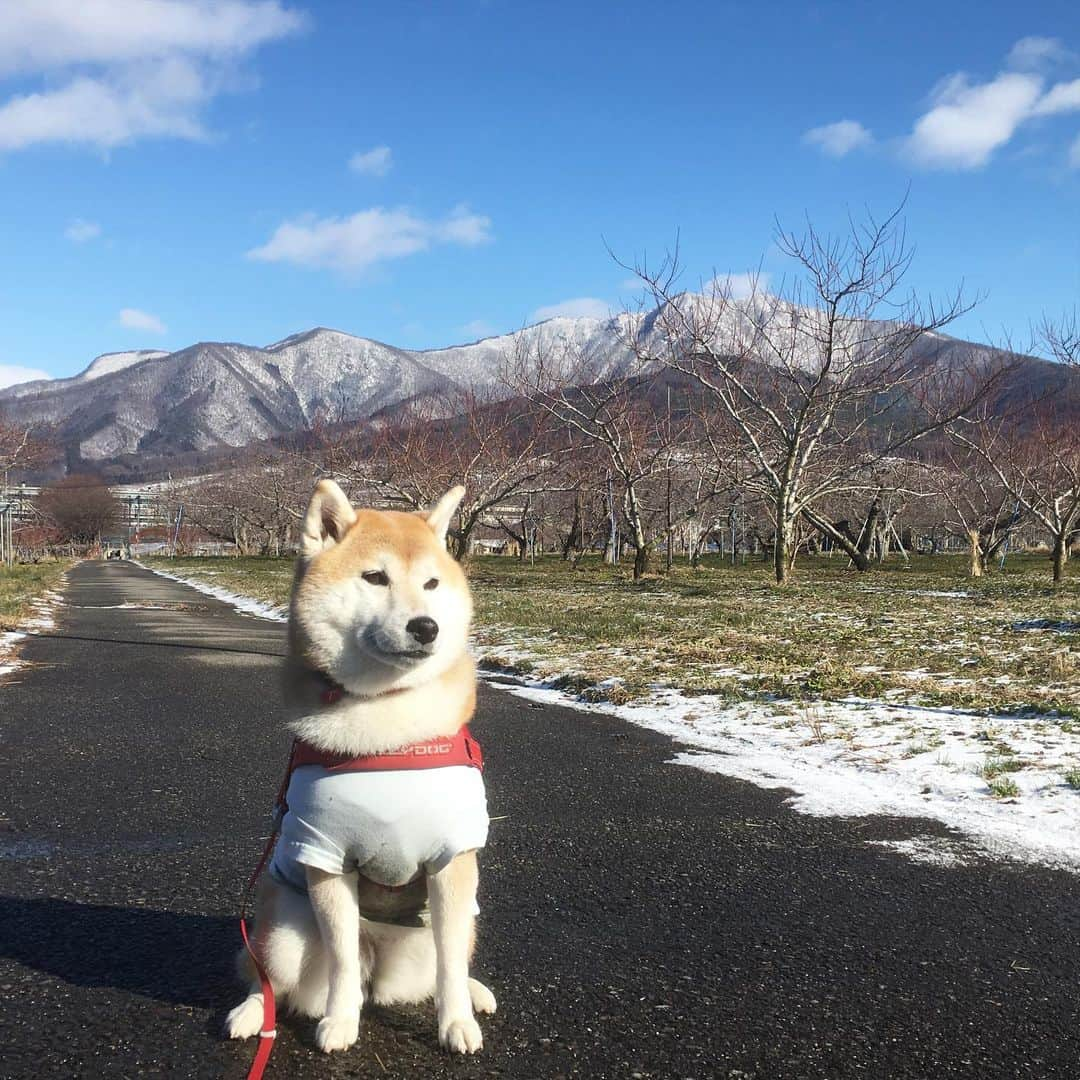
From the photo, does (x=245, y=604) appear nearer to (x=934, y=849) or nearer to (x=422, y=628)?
(x=934, y=849)

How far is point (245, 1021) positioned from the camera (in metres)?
2.56

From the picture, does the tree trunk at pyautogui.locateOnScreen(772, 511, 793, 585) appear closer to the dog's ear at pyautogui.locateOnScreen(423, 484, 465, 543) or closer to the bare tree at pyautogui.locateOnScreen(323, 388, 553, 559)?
the bare tree at pyautogui.locateOnScreen(323, 388, 553, 559)

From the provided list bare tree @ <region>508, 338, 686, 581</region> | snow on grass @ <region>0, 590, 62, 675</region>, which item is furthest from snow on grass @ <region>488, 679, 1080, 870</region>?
bare tree @ <region>508, 338, 686, 581</region>

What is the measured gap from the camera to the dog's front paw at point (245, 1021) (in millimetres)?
2553

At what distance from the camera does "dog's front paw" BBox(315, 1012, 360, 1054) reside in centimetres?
249

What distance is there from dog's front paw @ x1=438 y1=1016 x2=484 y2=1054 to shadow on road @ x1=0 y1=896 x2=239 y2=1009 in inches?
29.9

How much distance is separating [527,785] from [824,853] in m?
1.89

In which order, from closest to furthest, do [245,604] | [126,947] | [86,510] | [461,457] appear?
[126,947] < [245,604] < [461,457] < [86,510]

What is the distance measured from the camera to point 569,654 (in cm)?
1102

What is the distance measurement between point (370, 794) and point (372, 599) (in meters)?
0.52

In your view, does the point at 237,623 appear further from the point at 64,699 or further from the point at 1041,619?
the point at 1041,619

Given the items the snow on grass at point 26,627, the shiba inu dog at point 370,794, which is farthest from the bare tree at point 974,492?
the shiba inu dog at point 370,794

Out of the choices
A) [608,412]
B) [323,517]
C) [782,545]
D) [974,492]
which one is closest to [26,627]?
[323,517]

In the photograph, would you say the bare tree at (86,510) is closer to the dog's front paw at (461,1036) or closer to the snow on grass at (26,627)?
the snow on grass at (26,627)
